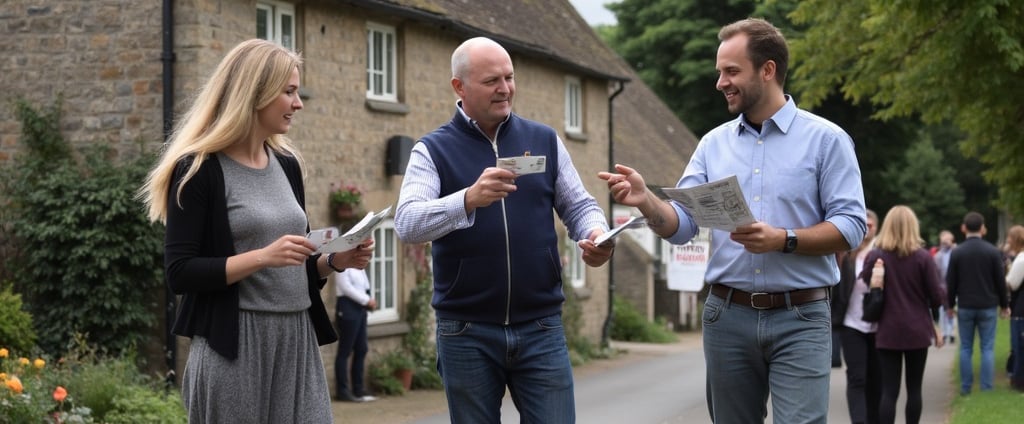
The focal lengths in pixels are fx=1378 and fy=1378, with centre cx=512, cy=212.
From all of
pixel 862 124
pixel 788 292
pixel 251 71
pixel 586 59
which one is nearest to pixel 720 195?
pixel 788 292

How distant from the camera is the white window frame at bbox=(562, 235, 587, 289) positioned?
82.7ft

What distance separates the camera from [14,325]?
41.8 ft

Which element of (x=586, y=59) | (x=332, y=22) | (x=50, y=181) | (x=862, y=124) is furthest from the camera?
(x=862, y=124)

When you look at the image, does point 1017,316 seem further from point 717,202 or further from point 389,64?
point 717,202

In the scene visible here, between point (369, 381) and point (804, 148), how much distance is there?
493 inches

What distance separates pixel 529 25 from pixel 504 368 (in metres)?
18.7

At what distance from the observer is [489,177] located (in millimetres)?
4758

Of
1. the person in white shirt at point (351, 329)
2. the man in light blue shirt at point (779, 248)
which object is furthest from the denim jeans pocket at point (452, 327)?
the person in white shirt at point (351, 329)

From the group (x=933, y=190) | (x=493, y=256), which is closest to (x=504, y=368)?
(x=493, y=256)

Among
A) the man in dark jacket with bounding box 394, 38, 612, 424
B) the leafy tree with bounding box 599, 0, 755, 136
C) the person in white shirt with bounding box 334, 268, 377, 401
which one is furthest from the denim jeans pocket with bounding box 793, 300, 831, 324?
the leafy tree with bounding box 599, 0, 755, 136

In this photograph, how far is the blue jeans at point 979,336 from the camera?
15117 mm

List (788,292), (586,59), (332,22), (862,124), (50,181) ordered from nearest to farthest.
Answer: (788,292) → (50,181) → (332,22) → (586,59) → (862,124)

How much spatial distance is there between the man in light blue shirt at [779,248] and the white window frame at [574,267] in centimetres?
1904

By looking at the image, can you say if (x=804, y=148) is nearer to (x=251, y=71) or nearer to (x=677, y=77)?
(x=251, y=71)
